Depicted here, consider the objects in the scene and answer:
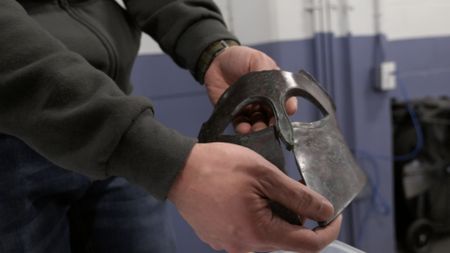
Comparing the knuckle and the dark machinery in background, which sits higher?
the knuckle

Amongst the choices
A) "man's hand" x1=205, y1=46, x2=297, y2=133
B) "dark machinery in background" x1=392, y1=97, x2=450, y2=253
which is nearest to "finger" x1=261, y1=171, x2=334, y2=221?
"man's hand" x1=205, y1=46, x2=297, y2=133

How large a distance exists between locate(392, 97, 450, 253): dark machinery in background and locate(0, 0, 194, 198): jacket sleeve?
65.0 inches

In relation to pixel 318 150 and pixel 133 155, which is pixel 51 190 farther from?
pixel 318 150

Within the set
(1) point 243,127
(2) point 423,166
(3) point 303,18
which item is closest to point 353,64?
(3) point 303,18

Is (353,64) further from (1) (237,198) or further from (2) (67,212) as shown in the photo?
(1) (237,198)

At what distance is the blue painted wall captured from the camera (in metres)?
1.46

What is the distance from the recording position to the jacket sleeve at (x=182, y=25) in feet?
2.40

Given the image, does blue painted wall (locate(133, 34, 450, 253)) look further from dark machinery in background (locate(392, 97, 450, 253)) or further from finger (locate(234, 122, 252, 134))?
finger (locate(234, 122, 252, 134))

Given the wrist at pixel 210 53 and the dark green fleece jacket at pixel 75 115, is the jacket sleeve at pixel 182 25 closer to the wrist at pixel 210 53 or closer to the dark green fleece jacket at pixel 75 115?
the wrist at pixel 210 53

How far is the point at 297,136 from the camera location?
0.52 metres

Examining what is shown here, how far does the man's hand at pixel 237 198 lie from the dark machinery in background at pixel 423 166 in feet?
5.23

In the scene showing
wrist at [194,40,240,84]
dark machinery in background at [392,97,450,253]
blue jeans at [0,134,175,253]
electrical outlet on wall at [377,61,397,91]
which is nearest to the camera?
blue jeans at [0,134,175,253]

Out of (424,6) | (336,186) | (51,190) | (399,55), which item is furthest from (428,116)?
(51,190)

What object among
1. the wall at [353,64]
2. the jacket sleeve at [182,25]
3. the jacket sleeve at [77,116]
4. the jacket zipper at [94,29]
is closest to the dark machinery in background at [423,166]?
the wall at [353,64]
